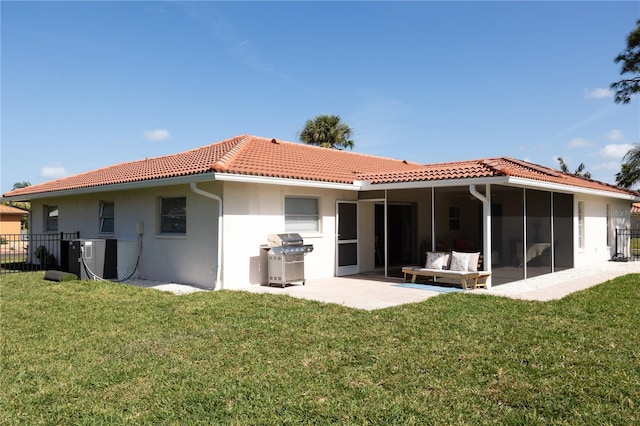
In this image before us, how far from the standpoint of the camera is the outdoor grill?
11.4 metres

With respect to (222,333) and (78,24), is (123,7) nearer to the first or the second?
(78,24)

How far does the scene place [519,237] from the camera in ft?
42.7

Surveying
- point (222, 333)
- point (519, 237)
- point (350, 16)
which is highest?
point (350, 16)

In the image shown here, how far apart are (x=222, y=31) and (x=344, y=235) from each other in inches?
314

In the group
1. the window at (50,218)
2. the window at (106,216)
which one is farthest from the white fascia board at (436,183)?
the window at (50,218)

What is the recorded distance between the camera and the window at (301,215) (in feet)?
41.3

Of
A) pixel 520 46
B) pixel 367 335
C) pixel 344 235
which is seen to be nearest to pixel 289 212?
pixel 344 235

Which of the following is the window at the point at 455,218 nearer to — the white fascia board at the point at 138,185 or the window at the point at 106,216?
the white fascia board at the point at 138,185

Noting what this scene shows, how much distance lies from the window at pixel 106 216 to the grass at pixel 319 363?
608cm

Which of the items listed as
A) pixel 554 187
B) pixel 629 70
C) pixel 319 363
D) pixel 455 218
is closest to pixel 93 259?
pixel 319 363

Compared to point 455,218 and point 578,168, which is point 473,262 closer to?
point 455,218

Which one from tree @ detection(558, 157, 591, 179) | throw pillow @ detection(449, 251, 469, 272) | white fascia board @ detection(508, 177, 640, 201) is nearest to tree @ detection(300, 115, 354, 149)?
white fascia board @ detection(508, 177, 640, 201)

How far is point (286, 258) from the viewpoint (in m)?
11.4

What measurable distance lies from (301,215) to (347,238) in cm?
195
